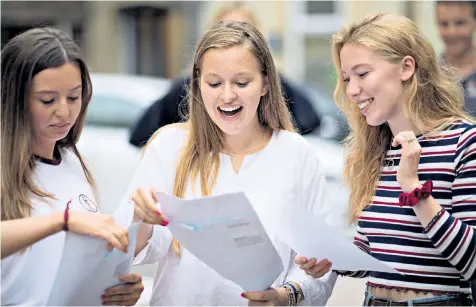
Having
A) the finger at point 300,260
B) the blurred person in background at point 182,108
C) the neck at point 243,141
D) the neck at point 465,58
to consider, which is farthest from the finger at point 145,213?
the neck at point 465,58

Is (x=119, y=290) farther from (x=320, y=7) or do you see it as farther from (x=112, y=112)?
(x=320, y=7)

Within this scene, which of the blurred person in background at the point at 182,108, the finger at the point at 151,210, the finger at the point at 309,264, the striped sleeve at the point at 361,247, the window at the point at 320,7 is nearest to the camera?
the finger at the point at 151,210

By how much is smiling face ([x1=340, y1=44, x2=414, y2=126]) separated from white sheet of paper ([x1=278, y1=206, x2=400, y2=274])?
16.7 inches

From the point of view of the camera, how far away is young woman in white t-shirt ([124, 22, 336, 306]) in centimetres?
296

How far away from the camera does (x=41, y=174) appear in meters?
2.82

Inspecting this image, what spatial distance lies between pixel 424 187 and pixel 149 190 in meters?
0.76

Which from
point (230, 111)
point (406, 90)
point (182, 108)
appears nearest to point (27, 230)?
point (230, 111)

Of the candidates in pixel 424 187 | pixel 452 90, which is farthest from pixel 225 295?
pixel 452 90

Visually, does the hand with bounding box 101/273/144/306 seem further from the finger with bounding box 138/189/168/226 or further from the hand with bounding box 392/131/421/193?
the hand with bounding box 392/131/421/193

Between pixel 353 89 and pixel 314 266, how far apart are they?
0.54 m

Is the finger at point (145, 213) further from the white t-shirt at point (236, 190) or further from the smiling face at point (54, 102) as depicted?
the smiling face at point (54, 102)

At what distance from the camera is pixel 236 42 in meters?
3.06

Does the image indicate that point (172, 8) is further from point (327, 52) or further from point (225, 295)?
point (225, 295)

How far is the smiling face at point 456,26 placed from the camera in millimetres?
5113
